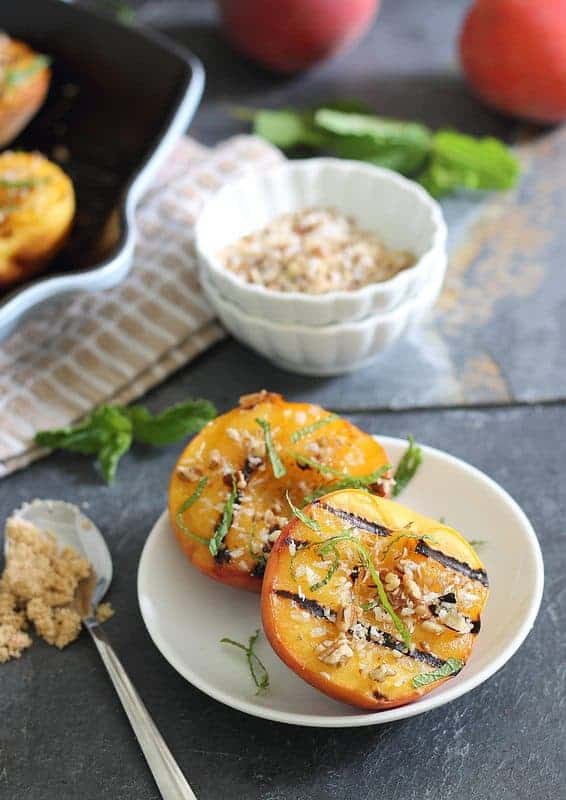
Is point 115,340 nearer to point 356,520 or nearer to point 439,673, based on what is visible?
point 356,520

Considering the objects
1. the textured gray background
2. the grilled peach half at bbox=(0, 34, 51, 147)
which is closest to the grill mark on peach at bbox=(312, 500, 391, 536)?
the textured gray background

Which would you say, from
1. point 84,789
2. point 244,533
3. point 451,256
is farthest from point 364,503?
point 451,256

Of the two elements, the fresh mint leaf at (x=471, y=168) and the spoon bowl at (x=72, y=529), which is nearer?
the spoon bowl at (x=72, y=529)

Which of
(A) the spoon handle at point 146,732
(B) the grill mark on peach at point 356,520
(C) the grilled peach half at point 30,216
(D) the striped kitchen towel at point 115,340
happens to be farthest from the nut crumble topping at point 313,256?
(A) the spoon handle at point 146,732

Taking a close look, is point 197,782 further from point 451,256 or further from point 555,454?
point 451,256

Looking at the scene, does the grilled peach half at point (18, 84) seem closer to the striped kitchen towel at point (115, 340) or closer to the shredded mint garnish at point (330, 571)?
the striped kitchen towel at point (115, 340)
